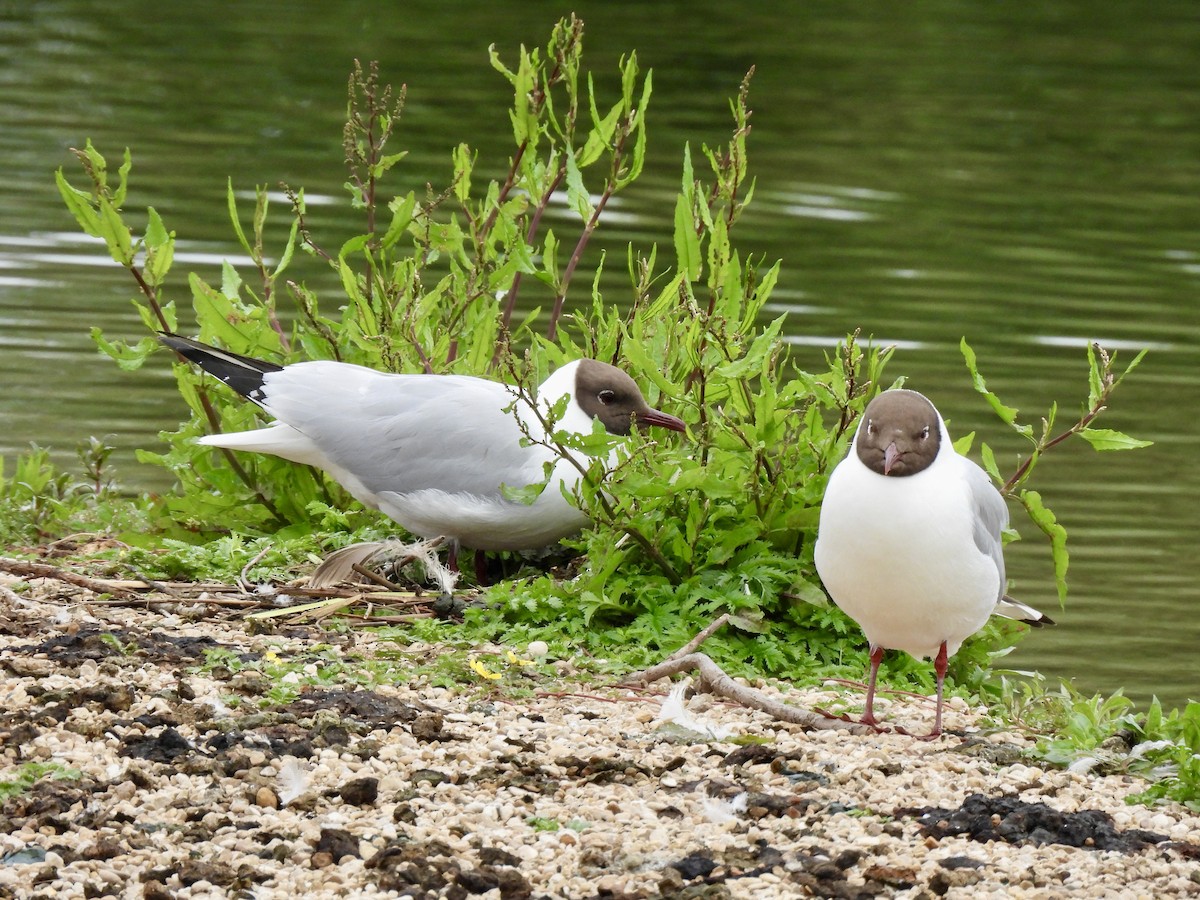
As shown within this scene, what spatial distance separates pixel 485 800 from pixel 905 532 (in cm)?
126

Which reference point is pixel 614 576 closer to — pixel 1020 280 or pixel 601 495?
pixel 601 495

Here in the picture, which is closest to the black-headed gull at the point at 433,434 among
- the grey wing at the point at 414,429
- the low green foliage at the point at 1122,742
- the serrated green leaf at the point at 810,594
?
the grey wing at the point at 414,429

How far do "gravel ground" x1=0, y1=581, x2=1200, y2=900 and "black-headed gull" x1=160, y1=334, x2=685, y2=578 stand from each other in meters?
1.08

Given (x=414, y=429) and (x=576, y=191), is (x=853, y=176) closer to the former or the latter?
(x=576, y=191)

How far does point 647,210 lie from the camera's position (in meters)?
13.9

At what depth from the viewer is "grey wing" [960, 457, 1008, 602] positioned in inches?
176

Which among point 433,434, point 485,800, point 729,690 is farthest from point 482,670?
point 433,434

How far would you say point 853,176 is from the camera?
15.6 meters

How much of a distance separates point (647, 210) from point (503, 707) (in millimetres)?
9832

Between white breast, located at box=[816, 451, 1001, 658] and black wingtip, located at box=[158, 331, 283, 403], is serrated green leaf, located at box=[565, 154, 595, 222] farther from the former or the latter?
white breast, located at box=[816, 451, 1001, 658]

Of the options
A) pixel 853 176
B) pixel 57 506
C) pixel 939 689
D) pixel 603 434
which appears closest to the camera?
pixel 939 689

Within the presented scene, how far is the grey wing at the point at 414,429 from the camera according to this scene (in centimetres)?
552

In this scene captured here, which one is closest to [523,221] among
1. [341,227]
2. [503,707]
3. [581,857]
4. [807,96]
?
[503,707]

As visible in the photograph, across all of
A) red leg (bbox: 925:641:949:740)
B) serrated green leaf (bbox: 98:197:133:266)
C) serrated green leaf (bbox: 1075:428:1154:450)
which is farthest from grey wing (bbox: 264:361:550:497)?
serrated green leaf (bbox: 1075:428:1154:450)
